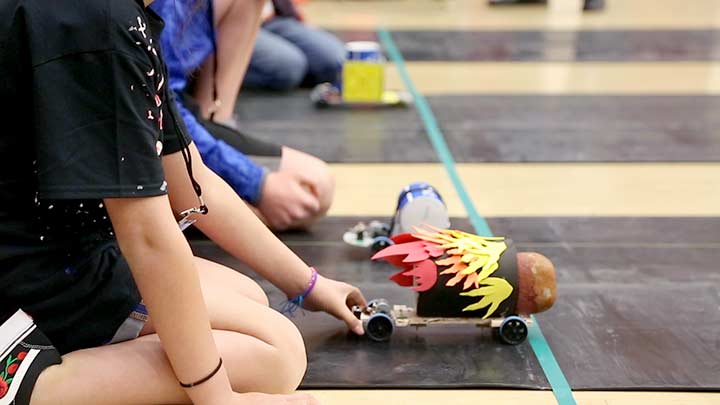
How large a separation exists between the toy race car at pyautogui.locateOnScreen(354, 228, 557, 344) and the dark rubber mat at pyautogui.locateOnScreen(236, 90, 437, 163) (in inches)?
37.0

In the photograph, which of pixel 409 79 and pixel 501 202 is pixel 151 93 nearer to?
pixel 501 202

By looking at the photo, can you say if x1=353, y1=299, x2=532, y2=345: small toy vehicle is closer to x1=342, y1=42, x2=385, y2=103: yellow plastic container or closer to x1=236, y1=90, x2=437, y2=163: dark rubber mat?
x1=236, y1=90, x2=437, y2=163: dark rubber mat

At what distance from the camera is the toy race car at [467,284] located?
1.41 meters

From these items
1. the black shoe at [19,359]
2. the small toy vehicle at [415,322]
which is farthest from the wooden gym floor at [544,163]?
the black shoe at [19,359]

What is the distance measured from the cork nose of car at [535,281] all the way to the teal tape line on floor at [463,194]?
0.25 ft

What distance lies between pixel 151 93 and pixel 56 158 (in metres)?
0.12

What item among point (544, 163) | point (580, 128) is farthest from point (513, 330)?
point (580, 128)

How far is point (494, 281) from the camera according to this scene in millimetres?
1417

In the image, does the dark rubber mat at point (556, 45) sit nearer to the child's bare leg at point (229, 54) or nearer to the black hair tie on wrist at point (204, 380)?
the child's bare leg at point (229, 54)

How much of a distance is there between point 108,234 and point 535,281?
60cm

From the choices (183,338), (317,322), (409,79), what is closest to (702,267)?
(317,322)

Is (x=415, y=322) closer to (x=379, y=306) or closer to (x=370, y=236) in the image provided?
(x=379, y=306)

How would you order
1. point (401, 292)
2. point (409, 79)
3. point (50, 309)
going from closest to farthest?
point (50, 309)
point (401, 292)
point (409, 79)

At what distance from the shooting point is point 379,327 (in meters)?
1.46
